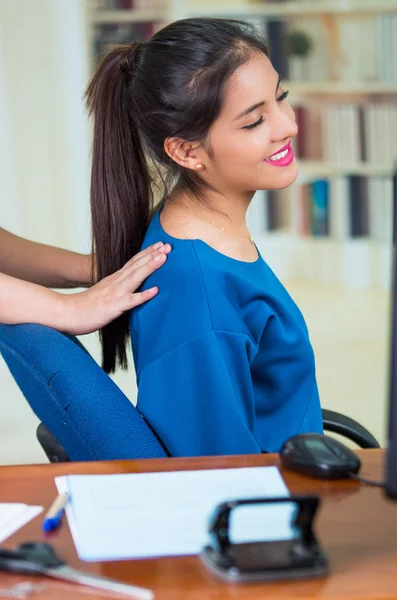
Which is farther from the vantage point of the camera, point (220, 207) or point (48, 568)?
point (220, 207)

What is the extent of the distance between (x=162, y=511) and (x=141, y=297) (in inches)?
19.2

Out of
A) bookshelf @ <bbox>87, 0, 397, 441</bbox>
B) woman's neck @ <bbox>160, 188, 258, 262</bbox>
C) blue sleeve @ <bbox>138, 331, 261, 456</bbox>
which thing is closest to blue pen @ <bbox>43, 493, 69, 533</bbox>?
blue sleeve @ <bbox>138, 331, 261, 456</bbox>

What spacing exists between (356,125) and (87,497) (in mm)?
4112

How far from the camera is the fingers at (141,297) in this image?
4.45 ft

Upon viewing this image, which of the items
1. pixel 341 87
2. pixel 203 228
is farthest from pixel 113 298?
pixel 341 87

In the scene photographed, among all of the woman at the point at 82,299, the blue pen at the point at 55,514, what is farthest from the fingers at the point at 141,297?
the blue pen at the point at 55,514

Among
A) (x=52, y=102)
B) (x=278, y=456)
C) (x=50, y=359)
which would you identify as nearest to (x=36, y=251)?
(x=50, y=359)

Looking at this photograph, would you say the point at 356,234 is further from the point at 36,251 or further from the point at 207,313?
the point at 207,313

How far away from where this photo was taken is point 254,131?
1417mm

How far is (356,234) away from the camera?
16.2 ft

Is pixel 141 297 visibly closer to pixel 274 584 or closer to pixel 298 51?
pixel 274 584

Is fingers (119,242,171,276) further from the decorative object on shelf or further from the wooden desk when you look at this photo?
the decorative object on shelf

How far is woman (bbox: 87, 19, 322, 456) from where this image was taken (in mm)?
1285

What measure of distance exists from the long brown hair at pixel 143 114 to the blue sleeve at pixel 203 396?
0.81 ft
